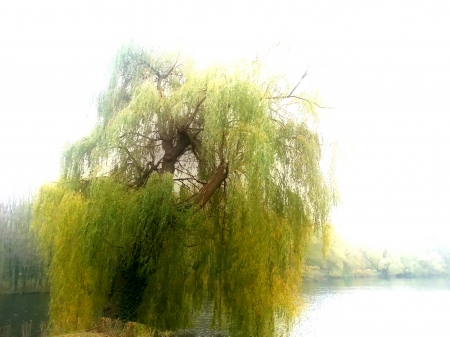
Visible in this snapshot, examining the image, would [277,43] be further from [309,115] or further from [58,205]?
[58,205]

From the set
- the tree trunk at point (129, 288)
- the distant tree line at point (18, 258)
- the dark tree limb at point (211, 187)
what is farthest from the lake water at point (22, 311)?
the dark tree limb at point (211, 187)

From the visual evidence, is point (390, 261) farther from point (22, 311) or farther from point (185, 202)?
point (185, 202)

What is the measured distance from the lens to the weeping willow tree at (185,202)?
22.5 feet

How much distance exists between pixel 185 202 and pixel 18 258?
17482 millimetres

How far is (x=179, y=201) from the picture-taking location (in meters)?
7.79

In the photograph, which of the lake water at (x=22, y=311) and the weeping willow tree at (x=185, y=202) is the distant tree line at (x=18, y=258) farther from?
the weeping willow tree at (x=185, y=202)

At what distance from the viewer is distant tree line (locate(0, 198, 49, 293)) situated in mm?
21078

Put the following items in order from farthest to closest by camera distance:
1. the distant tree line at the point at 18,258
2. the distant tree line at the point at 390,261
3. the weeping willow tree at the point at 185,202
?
the distant tree line at the point at 390,261 → the distant tree line at the point at 18,258 → the weeping willow tree at the point at 185,202

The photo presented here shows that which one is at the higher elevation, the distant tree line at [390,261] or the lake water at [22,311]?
the distant tree line at [390,261]

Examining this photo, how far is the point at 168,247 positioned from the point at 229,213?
50.5 inches

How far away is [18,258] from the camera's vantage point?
2116 cm

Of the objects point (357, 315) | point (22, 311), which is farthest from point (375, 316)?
point (22, 311)

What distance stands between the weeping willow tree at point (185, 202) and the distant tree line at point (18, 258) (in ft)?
46.8

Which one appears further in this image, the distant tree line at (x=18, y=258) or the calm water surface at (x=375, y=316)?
the distant tree line at (x=18, y=258)
